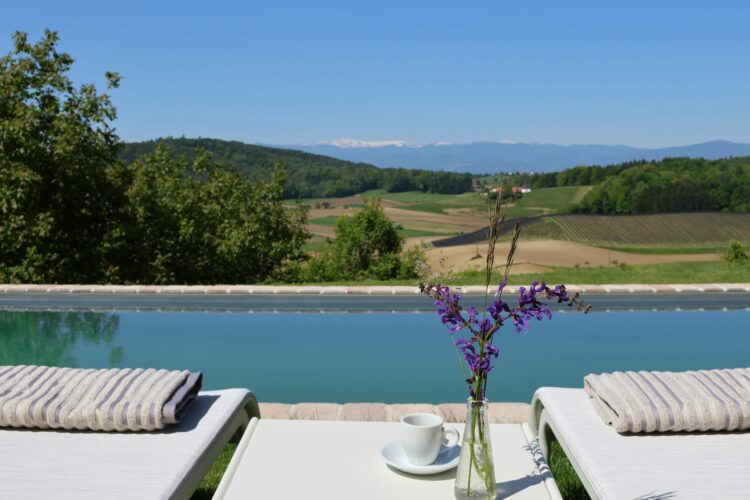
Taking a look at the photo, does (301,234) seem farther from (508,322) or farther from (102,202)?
(508,322)

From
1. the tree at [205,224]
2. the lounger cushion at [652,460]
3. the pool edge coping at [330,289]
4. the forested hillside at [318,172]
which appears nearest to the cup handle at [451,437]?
the lounger cushion at [652,460]

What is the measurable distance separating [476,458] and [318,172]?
38.8 m

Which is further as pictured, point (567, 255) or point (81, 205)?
point (567, 255)

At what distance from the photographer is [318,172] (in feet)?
132

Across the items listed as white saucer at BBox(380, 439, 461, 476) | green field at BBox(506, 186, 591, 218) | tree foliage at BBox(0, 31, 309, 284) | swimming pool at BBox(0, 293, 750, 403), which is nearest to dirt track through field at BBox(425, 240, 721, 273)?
green field at BBox(506, 186, 591, 218)

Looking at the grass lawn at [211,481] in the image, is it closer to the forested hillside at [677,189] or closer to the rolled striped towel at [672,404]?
the rolled striped towel at [672,404]

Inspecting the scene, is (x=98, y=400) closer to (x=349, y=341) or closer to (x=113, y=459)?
(x=113, y=459)

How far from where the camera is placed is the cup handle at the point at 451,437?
1932 mm

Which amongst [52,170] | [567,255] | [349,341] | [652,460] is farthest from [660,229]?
[652,460]

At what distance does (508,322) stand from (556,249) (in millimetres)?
19728

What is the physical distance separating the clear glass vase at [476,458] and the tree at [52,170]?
8000 mm

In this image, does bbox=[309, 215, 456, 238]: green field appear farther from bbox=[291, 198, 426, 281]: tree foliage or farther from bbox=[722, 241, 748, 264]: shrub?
bbox=[722, 241, 748, 264]: shrub

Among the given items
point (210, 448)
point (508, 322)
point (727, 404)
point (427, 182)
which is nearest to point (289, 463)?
point (210, 448)

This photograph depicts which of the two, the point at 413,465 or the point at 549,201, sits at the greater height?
the point at 413,465
